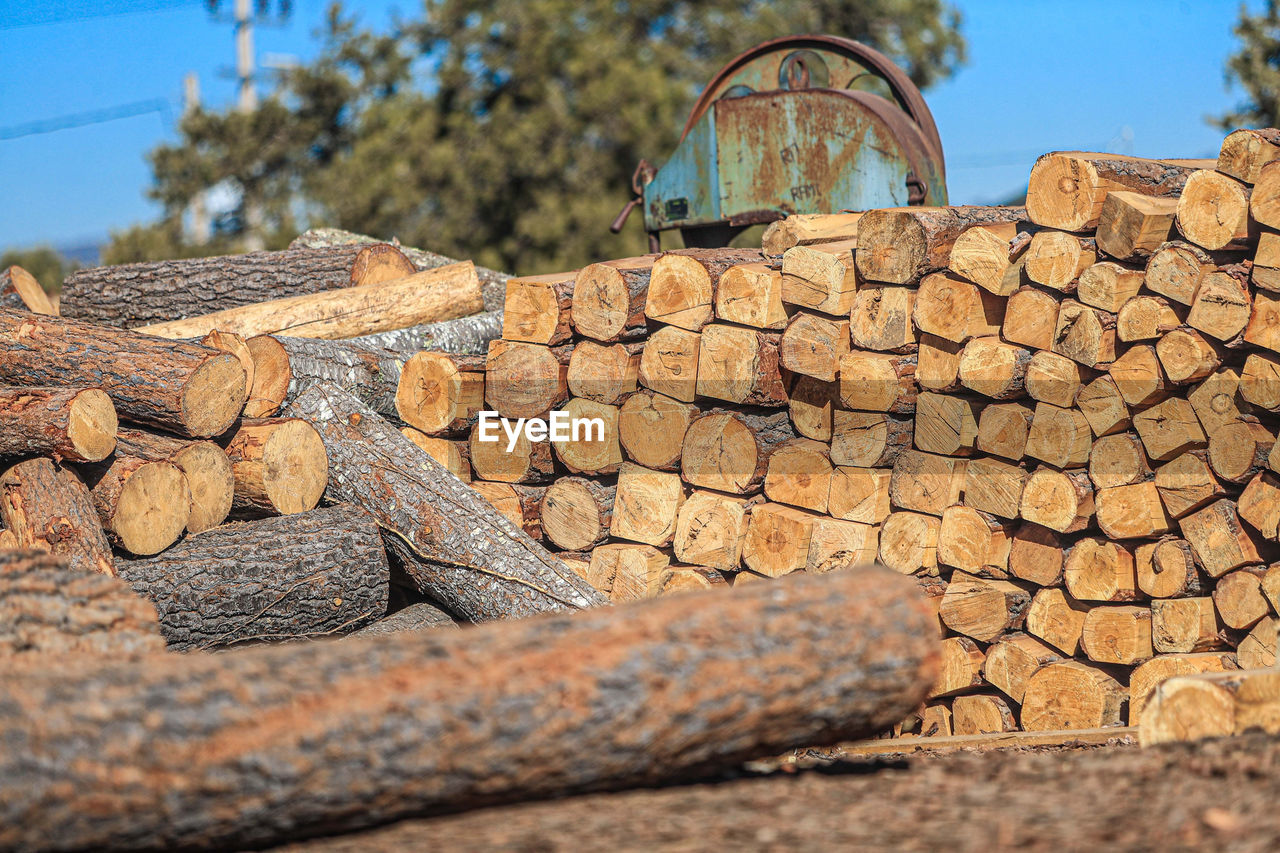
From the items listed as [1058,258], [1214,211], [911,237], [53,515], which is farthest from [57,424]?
[1214,211]

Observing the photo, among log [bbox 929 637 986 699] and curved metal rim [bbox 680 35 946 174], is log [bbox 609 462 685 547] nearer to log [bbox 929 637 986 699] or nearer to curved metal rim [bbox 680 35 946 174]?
log [bbox 929 637 986 699]

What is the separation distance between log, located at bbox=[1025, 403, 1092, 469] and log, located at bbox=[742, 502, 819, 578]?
3.37 ft

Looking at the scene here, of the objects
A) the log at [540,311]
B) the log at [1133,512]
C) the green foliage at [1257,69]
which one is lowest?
the log at [1133,512]

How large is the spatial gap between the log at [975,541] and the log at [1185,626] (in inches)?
24.3

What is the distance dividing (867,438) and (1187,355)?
1.34 meters

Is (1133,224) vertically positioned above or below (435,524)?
above

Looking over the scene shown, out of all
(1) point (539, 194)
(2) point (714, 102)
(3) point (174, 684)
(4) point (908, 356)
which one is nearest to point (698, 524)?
(4) point (908, 356)

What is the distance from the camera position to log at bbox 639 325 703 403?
16.8ft

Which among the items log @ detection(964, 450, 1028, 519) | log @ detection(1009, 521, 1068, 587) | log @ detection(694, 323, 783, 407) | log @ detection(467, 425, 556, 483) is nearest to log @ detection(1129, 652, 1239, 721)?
log @ detection(1009, 521, 1068, 587)

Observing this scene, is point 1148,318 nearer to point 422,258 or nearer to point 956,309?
point 956,309

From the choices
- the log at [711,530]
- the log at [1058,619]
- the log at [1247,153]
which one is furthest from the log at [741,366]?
the log at [1247,153]

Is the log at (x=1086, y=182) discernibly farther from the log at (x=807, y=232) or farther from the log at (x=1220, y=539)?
the log at (x=1220, y=539)

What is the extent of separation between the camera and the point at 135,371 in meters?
4.83

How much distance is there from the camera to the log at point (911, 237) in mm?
4609
